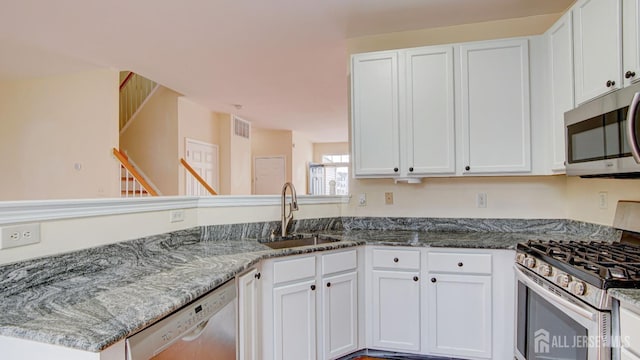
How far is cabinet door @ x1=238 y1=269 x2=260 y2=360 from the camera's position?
1.70m

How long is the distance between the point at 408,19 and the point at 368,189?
1443 mm

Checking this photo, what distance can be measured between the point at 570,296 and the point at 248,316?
5.06 feet

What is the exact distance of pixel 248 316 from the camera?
5.78 ft

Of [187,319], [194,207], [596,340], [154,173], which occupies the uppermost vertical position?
[154,173]

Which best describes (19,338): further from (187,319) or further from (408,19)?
(408,19)

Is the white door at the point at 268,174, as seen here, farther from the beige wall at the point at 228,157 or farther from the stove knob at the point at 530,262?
the stove knob at the point at 530,262

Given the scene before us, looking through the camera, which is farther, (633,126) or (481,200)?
(481,200)

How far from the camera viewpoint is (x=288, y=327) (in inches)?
78.5

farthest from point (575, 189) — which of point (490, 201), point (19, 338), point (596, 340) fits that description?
point (19, 338)

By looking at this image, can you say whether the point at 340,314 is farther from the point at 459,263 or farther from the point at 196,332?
the point at 196,332

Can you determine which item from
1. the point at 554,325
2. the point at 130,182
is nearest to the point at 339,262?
the point at 554,325

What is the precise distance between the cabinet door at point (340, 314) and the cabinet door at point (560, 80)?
1595 mm

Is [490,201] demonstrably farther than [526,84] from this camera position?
Yes

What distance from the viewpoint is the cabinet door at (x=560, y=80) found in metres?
2.01
